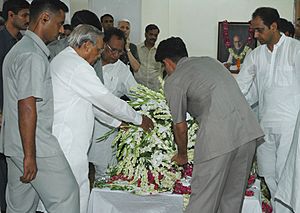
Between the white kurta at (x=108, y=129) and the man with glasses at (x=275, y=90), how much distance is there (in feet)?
3.20

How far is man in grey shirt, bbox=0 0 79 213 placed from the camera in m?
2.28

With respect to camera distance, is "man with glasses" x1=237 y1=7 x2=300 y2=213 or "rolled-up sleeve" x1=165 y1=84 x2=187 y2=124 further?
"man with glasses" x1=237 y1=7 x2=300 y2=213

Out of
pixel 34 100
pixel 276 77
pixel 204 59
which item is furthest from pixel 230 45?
pixel 34 100

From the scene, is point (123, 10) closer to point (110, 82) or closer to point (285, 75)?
point (110, 82)

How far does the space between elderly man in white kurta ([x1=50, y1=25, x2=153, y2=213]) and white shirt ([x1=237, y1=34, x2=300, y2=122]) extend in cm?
117

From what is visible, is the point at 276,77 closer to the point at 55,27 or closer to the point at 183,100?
the point at 183,100

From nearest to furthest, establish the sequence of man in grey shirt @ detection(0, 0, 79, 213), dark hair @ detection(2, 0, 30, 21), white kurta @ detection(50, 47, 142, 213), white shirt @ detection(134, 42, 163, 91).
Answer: man in grey shirt @ detection(0, 0, 79, 213) < white kurta @ detection(50, 47, 142, 213) < dark hair @ detection(2, 0, 30, 21) < white shirt @ detection(134, 42, 163, 91)

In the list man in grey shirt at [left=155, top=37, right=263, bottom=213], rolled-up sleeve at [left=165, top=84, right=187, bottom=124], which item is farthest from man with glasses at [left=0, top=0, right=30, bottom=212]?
rolled-up sleeve at [left=165, top=84, right=187, bottom=124]

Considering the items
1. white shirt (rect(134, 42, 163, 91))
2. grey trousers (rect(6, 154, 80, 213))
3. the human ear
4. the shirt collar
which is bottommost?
grey trousers (rect(6, 154, 80, 213))

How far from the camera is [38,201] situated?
2668mm

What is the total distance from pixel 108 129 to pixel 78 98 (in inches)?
39.5

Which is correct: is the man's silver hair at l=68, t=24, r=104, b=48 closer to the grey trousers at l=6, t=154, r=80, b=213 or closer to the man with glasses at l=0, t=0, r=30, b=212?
the grey trousers at l=6, t=154, r=80, b=213

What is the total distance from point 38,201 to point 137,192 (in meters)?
0.53

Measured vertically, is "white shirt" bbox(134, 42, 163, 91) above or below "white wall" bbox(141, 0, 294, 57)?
below
